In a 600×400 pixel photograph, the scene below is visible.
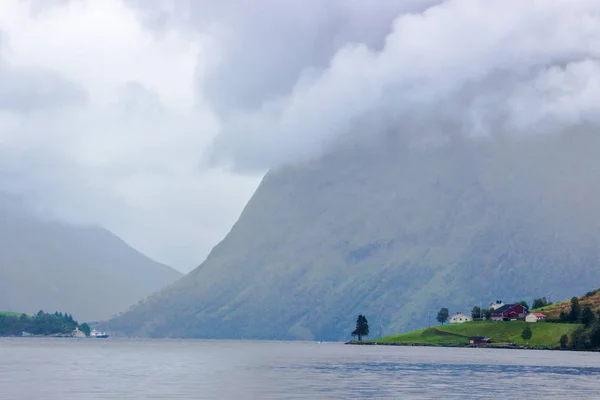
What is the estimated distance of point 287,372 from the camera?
151625 mm

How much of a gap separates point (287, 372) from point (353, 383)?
29.3 metres

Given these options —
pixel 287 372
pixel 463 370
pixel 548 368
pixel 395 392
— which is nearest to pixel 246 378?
pixel 287 372

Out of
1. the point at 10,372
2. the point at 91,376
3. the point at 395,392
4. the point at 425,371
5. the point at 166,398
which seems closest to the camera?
the point at 166,398

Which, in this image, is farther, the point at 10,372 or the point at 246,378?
the point at 10,372

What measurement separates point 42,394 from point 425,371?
7639 cm

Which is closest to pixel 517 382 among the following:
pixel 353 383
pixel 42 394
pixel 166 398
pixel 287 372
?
pixel 353 383

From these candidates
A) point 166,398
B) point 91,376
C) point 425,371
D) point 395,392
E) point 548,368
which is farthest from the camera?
point 548,368

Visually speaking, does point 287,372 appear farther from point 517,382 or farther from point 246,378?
point 517,382

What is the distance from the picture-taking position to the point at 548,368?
573 ft

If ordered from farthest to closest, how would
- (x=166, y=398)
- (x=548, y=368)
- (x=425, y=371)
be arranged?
(x=548, y=368)
(x=425, y=371)
(x=166, y=398)

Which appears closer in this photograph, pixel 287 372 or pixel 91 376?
pixel 91 376

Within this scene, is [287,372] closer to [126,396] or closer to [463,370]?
[463,370]

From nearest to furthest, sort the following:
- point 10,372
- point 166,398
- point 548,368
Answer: point 166,398, point 10,372, point 548,368

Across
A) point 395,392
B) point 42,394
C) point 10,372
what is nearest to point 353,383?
point 395,392
